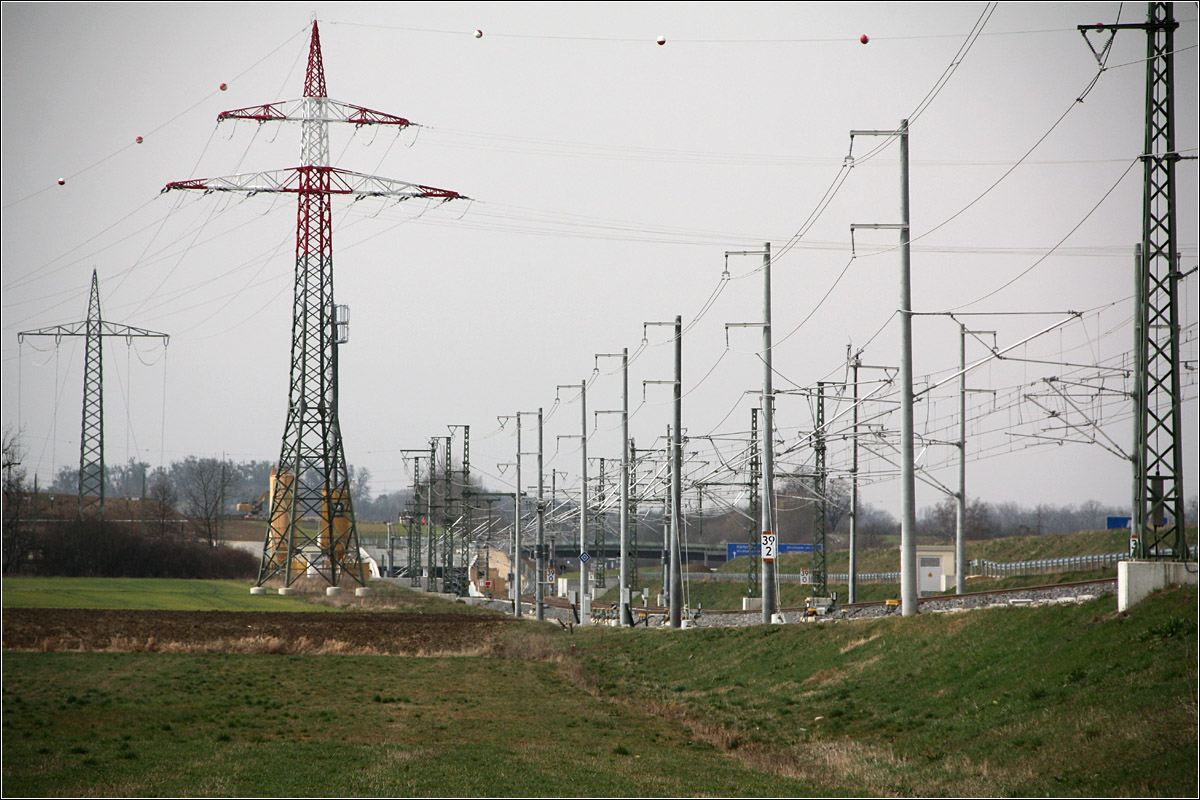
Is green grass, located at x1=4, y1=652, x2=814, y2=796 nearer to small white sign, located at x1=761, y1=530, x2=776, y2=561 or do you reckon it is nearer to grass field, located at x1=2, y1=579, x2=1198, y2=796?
grass field, located at x1=2, y1=579, x2=1198, y2=796

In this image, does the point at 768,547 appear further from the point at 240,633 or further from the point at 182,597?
the point at 182,597

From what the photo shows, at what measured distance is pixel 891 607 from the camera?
1625 inches

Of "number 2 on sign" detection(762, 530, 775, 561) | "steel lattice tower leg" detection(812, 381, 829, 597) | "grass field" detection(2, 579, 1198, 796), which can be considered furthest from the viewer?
"steel lattice tower leg" detection(812, 381, 829, 597)

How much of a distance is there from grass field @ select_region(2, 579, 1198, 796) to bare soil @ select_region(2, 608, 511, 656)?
5593 mm

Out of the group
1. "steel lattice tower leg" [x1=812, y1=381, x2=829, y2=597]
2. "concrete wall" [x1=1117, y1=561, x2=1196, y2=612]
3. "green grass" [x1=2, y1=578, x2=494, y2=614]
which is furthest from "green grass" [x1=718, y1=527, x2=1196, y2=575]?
"concrete wall" [x1=1117, y1=561, x2=1196, y2=612]

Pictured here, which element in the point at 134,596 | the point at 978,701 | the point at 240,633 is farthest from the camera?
the point at 134,596

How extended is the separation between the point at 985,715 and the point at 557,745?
7.83 metres

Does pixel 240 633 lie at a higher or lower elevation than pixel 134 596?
higher

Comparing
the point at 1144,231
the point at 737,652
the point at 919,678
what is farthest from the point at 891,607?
the point at 1144,231

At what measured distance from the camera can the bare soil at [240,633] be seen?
133ft

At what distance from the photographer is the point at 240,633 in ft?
156

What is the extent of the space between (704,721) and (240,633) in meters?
27.9

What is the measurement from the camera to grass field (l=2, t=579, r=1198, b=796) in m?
16.9

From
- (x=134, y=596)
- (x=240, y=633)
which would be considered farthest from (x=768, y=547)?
(x=134, y=596)
